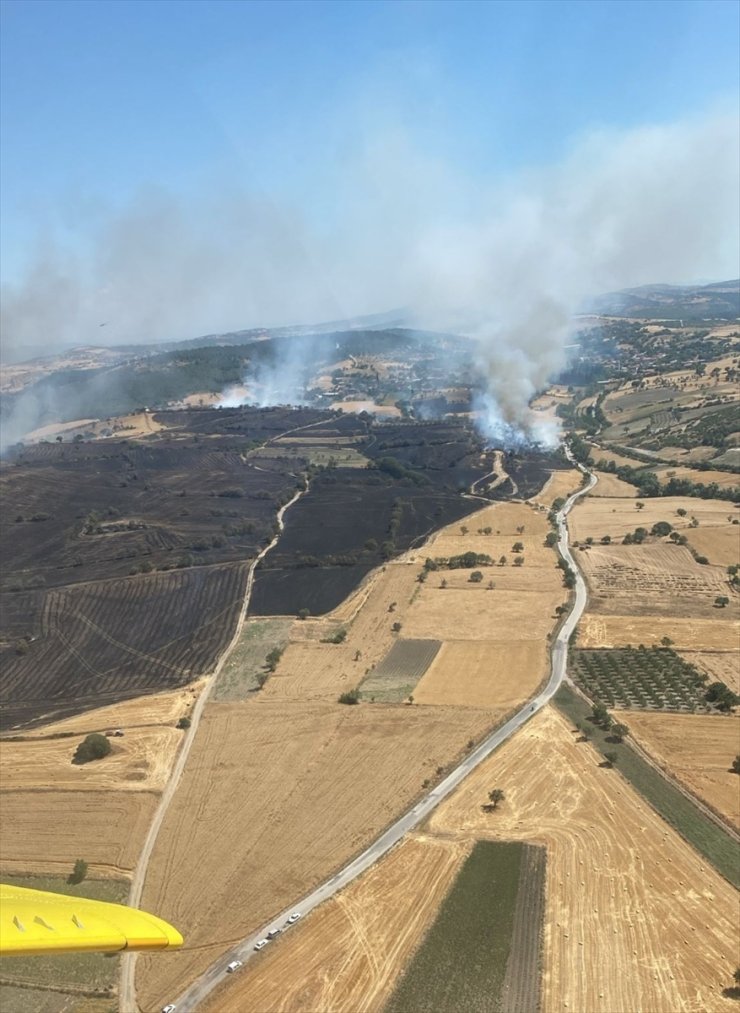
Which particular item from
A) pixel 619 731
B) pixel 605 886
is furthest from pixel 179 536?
pixel 605 886

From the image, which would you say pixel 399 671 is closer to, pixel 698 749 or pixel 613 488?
pixel 698 749

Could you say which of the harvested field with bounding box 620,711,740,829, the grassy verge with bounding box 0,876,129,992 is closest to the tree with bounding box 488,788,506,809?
the harvested field with bounding box 620,711,740,829

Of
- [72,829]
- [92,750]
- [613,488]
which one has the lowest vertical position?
[72,829]

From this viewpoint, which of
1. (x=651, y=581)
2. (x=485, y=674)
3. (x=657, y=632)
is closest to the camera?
(x=485, y=674)

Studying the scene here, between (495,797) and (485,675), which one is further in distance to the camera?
(485,675)

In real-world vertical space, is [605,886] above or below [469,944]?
below

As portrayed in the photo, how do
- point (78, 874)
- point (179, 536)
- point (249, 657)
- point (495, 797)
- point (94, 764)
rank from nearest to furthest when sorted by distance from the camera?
point (78, 874)
point (495, 797)
point (94, 764)
point (249, 657)
point (179, 536)

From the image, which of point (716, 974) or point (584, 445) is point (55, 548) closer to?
point (716, 974)

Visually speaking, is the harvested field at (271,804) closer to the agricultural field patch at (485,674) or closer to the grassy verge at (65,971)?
the grassy verge at (65,971)

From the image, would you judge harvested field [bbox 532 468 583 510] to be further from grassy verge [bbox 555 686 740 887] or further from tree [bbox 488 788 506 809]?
tree [bbox 488 788 506 809]

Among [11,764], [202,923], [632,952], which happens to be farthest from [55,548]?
[632,952]
